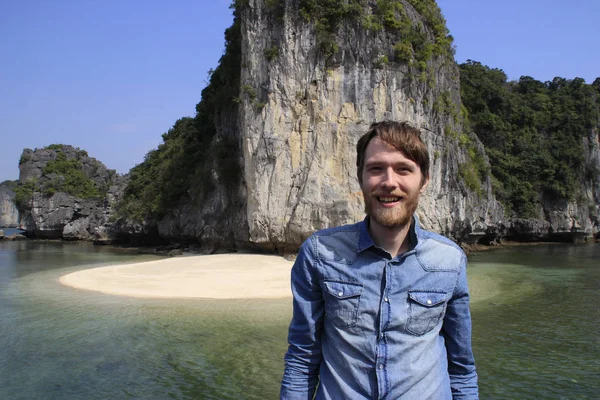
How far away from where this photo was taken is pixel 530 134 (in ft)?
130

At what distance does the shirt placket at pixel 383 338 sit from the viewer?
1.85m

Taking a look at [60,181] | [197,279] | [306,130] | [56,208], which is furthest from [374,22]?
[60,181]

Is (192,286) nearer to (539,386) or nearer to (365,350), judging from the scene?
(539,386)

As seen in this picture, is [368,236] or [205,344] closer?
[368,236]

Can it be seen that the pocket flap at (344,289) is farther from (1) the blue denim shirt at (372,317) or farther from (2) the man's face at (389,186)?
(2) the man's face at (389,186)

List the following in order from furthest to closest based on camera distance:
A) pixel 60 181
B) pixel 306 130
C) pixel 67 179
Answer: pixel 67 179 → pixel 60 181 → pixel 306 130

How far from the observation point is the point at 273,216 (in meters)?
20.0

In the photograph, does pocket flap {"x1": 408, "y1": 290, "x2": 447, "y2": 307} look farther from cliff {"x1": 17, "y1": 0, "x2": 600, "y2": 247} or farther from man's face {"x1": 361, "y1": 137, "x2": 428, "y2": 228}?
cliff {"x1": 17, "y1": 0, "x2": 600, "y2": 247}

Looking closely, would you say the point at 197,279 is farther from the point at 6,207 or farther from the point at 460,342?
the point at 6,207

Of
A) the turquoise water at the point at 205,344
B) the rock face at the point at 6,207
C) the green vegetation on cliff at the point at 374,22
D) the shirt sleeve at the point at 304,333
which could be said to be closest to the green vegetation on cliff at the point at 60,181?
the turquoise water at the point at 205,344

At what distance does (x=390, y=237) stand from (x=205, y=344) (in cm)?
822

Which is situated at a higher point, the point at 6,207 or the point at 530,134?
the point at 530,134

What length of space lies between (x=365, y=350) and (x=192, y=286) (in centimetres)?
1394

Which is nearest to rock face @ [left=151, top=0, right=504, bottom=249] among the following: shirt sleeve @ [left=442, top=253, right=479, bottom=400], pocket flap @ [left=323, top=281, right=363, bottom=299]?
shirt sleeve @ [left=442, top=253, right=479, bottom=400]
